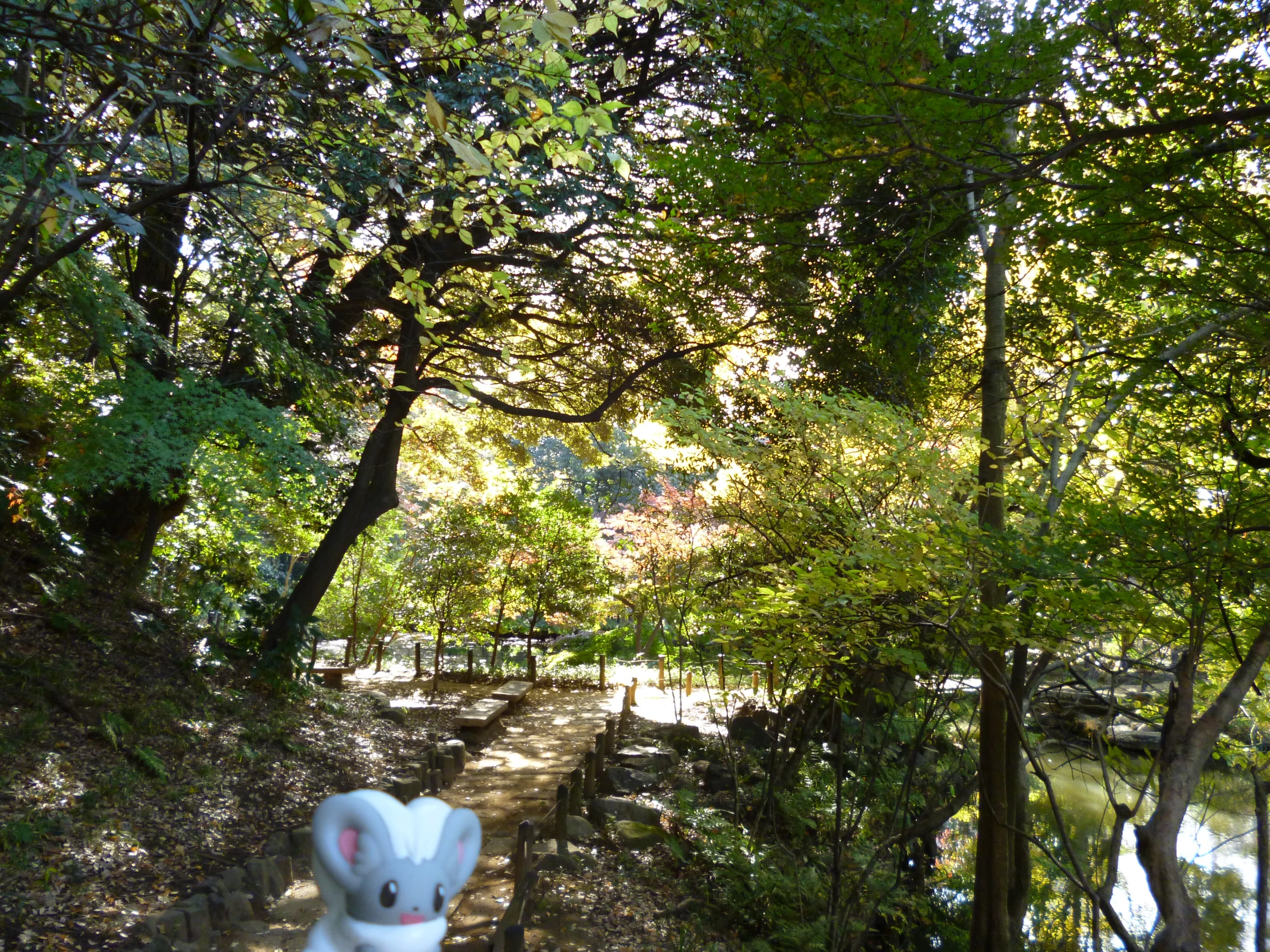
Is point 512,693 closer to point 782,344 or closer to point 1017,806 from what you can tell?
point 782,344

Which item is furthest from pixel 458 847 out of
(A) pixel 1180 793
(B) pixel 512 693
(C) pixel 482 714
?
(B) pixel 512 693

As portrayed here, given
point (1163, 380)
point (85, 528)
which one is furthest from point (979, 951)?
point (85, 528)

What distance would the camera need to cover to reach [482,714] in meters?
9.54

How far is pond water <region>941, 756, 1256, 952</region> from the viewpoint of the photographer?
745 centimetres

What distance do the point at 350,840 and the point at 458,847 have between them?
28 centimetres

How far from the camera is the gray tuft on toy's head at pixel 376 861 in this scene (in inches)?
74.5

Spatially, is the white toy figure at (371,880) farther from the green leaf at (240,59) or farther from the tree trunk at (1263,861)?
the tree trunk at (1263,861)

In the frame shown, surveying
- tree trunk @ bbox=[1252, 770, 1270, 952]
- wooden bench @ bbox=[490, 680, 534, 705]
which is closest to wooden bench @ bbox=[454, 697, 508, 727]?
wooden bench @ bbox=[490, 680, 534, 705]

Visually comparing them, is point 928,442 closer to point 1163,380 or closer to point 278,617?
point 1163,380

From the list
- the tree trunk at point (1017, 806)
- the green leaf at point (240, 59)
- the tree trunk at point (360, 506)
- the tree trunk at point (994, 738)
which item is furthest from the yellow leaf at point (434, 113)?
the tree trunk at point (360, 506)

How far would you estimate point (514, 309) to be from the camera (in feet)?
32.1

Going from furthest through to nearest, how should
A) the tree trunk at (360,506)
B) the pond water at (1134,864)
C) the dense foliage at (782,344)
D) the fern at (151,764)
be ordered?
1. the tree trunk at (360,506)
2. the pond water at (1134,864)
3. the fern at (151,764)
4. the dense foliage at (782,344)

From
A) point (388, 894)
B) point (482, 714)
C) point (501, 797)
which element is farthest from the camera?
point (482, 714)

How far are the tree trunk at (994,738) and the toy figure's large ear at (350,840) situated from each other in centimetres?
359
